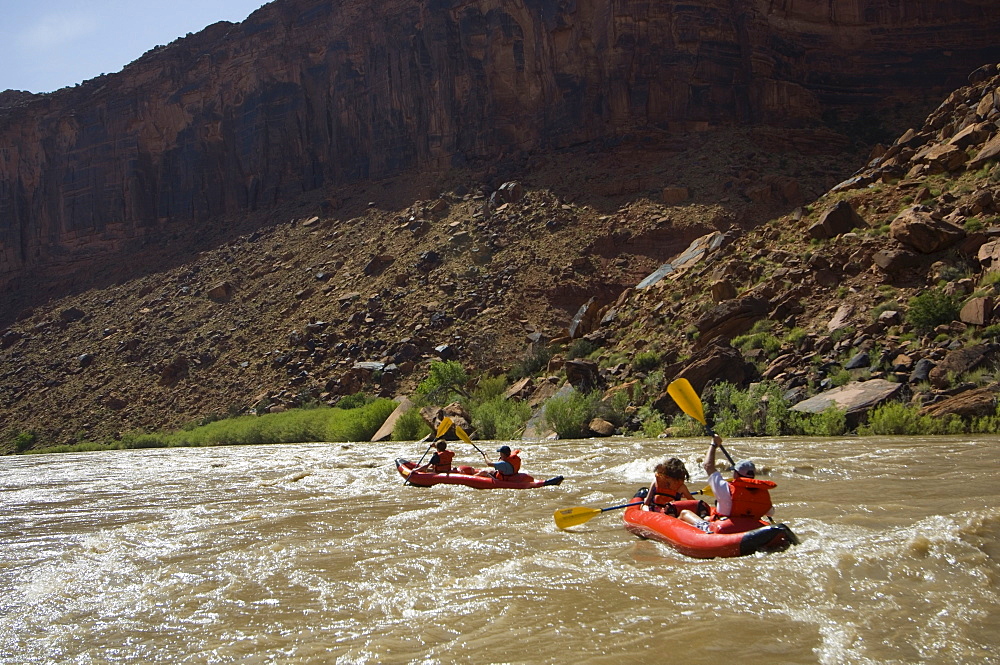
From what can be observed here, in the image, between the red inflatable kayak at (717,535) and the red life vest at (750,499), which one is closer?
the red inflatable kayak at (717,535)

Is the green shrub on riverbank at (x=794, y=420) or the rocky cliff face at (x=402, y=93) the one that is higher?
the rocky cliff face at (x=402, y=93)

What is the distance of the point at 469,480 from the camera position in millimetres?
12672

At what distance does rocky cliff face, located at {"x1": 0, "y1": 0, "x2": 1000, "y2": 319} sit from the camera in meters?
41.2

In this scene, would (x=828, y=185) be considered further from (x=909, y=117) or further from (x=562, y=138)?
Answer: (x=562, y=138)

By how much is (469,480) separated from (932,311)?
33.5 ft

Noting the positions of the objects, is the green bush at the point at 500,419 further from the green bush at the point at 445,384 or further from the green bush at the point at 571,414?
the green bush at the point at 445,384

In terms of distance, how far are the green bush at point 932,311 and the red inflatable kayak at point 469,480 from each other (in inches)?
367

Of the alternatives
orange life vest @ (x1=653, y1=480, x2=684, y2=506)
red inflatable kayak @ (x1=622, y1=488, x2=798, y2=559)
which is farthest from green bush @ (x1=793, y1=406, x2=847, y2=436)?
red inflatable kayak @ (x1=622, y1=488, x2=798, y2=559)

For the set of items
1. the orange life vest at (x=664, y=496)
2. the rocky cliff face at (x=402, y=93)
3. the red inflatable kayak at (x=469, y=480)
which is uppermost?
the rocky cliff face at (x=402, y=93)

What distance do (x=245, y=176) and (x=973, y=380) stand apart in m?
46.5

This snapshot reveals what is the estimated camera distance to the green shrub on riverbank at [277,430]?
A: 26.1 m

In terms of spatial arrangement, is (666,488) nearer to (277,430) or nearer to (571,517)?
(571,517)

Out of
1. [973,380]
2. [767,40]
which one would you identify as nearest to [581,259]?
[767,40]

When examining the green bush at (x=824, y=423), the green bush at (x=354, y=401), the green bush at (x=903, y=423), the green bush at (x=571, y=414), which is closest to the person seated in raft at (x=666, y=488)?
the green bush at (x=903, y=423)
